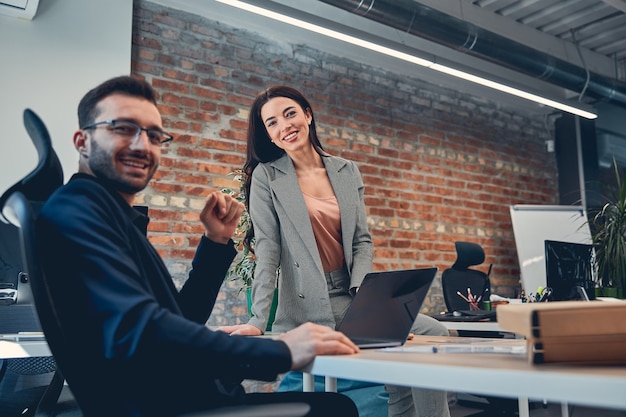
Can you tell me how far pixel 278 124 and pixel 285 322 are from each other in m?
0.79

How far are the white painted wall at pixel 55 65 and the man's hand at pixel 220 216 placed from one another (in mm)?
2721

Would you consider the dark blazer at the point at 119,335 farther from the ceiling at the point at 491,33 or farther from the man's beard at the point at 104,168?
the ceiling at the point at 491,33

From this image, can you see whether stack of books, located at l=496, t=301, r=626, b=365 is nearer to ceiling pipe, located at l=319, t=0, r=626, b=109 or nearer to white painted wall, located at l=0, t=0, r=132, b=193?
white painted wall, located at l=0, t=0, r=132, b=193

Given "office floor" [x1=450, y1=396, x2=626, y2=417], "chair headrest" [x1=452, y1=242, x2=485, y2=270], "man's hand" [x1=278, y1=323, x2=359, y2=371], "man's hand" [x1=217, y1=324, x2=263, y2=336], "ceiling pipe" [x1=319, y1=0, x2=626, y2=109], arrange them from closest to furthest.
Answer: "man's hand" [x1=278, y1=323, x2=359, y2=371] < "man's hand" [x1=217, y1=324, x2=263, y2=336] < "office floor" [x1=450, y1=396, x2=626, y2=417] < "ceiling pipe" [x1=319, y1=0, x2=626, y2=109] < "chair headrest" [x1=452, y1=242, x2=485, y2=270]

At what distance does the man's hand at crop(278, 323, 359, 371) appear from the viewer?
104cm

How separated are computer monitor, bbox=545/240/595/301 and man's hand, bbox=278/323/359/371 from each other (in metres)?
2.06

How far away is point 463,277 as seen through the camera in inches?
189

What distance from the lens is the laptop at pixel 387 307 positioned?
130cm

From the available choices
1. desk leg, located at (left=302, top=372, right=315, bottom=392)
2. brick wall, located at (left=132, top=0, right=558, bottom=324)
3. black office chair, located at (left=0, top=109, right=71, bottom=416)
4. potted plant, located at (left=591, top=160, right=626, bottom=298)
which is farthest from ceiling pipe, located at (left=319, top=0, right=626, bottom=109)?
desk leg, located at (left=302, top=372, right=315, bottom=392)

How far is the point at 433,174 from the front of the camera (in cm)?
610

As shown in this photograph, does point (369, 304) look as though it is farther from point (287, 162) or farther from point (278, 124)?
point (278, 124)

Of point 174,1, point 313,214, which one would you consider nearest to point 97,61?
point 174,1

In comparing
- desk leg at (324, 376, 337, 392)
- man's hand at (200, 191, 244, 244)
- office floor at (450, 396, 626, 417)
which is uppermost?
man's hand at (200, 191, 244, 244)

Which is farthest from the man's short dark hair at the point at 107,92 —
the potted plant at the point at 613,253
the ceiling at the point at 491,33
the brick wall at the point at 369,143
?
the potted plant at the point at 613,253
